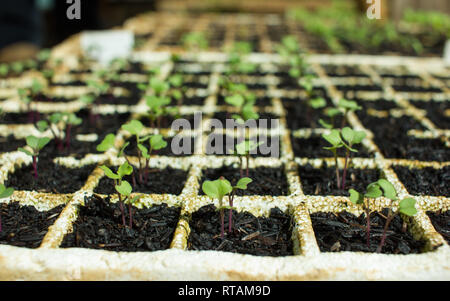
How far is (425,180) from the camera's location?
1.53 metres

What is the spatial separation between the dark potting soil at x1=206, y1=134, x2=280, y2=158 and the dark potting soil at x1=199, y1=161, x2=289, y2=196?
11 centimetres

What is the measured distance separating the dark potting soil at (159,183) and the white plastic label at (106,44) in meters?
1.83

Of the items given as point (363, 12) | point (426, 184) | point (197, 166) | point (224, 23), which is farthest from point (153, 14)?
point (426, 184)

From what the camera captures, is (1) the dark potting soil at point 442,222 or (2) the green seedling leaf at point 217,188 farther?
(1) the dark potting soil at point 442,222

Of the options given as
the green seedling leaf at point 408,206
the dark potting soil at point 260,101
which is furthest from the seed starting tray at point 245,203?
the green seedling leaf at point 408,206

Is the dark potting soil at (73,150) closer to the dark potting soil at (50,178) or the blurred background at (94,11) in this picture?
the dark potting soil at (50,178)

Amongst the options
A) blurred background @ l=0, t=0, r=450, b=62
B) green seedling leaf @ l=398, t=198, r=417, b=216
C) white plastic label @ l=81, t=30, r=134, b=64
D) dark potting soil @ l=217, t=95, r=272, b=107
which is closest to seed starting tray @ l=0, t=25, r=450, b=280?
dark potting soil @ l=217, t=95, r=272, b=107

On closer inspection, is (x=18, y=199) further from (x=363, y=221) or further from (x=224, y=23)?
(x=224, y=23)

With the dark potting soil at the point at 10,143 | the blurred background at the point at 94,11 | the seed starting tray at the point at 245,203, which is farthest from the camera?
the blurred background at the point at 94,11

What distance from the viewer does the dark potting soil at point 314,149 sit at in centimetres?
172

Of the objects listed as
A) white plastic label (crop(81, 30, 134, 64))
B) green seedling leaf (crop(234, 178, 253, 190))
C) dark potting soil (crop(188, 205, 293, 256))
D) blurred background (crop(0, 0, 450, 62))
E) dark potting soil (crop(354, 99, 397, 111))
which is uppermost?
blurred background (crop(0, 0, 450, 62))

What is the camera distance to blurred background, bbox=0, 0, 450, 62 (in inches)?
138

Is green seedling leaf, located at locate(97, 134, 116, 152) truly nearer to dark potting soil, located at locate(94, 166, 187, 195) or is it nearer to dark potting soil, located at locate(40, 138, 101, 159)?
dark potting soil, located at locate(94, 166, 187, 195)

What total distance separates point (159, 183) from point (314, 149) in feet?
2.33
